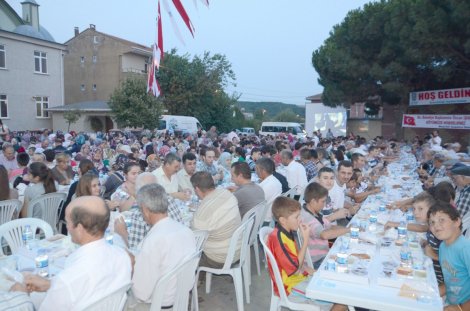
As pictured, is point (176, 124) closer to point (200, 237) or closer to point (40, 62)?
point (40, 62)

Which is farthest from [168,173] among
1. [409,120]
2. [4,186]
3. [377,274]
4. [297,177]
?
[409,120]

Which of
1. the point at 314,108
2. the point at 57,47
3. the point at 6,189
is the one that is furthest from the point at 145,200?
the point at 314,108

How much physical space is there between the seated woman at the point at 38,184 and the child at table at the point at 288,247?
3.54m

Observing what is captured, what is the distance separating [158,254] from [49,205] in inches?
127

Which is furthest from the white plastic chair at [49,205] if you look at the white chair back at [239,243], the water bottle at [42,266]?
the white chair back at [239,243]

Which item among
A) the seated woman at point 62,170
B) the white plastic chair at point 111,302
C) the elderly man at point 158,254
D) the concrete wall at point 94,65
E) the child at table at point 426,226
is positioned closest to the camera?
the white plastic chair at point 111,302

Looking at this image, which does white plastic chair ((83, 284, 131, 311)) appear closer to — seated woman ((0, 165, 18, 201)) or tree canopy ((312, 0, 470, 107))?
seated woman ((0, 165, 18, 201))

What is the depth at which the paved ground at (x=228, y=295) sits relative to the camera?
4.10m

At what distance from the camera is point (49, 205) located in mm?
5082

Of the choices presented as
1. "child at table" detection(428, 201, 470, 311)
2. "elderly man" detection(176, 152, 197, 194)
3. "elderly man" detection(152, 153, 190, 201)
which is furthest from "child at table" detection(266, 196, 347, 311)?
"elderly man" detection(176, 152, 197, 194)

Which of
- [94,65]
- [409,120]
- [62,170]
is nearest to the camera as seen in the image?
[62,170]

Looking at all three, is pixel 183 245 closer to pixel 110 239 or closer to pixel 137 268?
pixel 137 268

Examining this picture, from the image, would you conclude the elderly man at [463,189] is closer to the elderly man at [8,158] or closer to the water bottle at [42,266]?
the water bottle at [42,266]

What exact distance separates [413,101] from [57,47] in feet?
71.7
